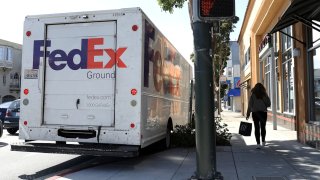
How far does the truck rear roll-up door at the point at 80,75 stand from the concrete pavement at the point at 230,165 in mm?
1065

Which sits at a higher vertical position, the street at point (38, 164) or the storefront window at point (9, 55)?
the storefront window at point (9, 55)

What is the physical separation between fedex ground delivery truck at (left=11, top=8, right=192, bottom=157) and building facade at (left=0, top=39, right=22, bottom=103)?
46056mm

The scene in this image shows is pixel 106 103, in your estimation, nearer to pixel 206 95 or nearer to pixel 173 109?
pixel 206 95

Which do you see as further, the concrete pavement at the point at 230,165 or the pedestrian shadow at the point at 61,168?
the pedestrian shadow at the point at 61,168

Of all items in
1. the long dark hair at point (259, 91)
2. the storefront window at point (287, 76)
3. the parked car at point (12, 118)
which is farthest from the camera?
the storefront window at point (287, 76)

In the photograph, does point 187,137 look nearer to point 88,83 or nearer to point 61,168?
point 61,168

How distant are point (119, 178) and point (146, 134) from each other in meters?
1.24

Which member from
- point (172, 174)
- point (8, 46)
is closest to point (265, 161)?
point (172, 174)

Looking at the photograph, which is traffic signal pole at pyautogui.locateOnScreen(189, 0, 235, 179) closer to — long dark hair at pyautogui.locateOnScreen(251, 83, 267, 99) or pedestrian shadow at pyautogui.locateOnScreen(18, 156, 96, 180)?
pedestrian shadow at pyautogui.locateOnScreen(18, 156, 96, 180)

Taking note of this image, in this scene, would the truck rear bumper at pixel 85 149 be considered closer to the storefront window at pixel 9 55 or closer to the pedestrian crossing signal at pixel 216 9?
the pedestrian crossing signal at pixel 216 9

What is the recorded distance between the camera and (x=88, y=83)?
7680 mm

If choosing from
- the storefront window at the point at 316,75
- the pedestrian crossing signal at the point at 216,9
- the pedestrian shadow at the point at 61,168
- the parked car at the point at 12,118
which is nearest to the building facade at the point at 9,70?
the parked car at the point at 12,118

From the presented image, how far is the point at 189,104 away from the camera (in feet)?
50.1

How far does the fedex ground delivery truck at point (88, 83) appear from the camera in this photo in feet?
24.3
